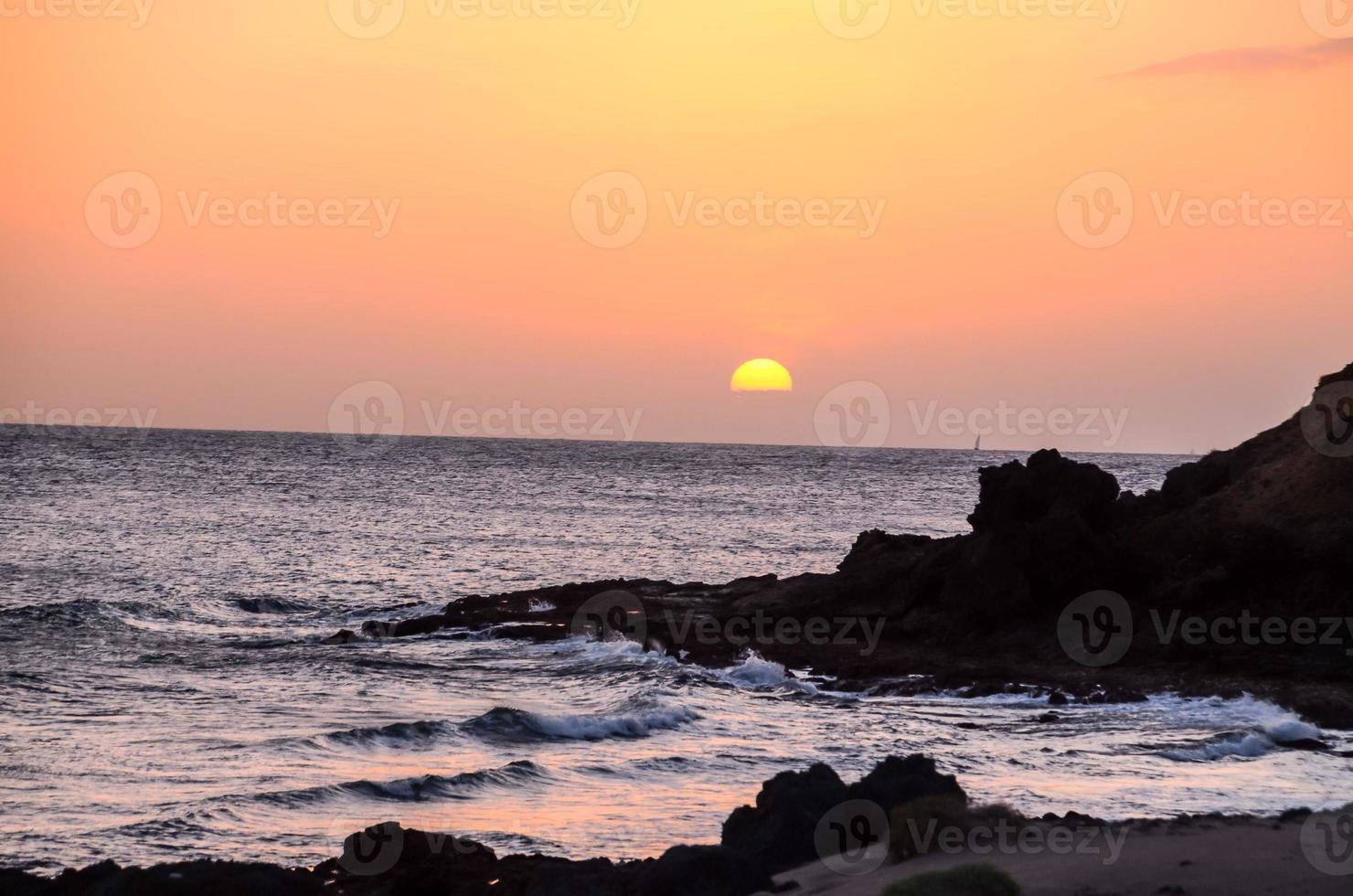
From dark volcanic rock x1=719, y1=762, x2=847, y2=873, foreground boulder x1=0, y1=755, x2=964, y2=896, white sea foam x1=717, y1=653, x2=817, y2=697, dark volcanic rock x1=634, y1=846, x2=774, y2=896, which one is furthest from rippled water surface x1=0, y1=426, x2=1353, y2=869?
dark volcanic rock x1=634, y1=846, x2=774, y2=896

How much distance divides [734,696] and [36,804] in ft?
38.4

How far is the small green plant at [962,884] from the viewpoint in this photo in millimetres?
8609

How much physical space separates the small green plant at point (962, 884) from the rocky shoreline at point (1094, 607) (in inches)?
519

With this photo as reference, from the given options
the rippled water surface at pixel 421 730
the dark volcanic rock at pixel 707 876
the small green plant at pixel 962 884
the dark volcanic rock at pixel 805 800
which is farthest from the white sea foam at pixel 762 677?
the small green plant at pixel 962 884

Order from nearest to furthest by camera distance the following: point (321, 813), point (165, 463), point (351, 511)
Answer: point (321, 813)
point (351, 511)
point (165, 463)

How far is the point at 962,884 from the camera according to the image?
866 cm

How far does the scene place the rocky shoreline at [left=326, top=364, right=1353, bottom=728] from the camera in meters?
22.8

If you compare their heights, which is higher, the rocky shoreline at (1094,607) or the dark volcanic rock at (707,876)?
the rocky shoreline at (1094,607)

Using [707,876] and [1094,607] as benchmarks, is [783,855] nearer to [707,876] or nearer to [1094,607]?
[707,876]

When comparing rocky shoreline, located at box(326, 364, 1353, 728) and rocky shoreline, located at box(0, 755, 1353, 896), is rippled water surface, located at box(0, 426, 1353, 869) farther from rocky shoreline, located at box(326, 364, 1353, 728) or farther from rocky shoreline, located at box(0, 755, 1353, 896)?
rocky shoreline, located at box(0, 755, 1353, 896)

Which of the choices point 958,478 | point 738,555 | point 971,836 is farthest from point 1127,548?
point 958,478

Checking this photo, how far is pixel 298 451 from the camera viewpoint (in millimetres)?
155500

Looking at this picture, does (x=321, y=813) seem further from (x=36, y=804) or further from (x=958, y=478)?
(x=958, y=478)

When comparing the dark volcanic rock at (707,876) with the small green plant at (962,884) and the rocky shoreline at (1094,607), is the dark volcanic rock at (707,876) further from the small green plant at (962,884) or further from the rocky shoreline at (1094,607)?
the rocky shoreline at (1094,607)
